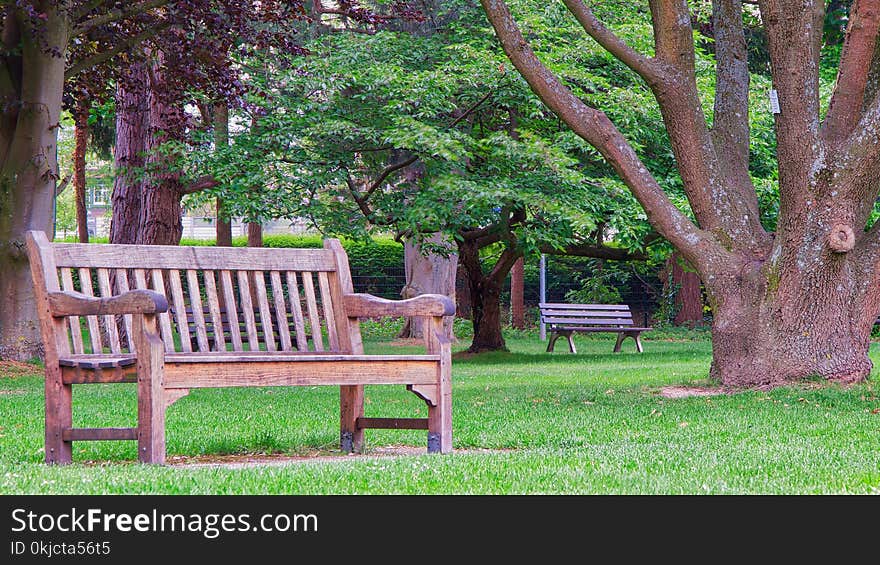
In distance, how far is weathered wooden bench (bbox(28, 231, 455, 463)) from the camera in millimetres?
5344

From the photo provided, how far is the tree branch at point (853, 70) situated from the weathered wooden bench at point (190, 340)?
5588 mm

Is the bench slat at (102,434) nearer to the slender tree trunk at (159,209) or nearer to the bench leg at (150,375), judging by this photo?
the bench leg at (150,375)

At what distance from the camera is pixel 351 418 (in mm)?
6707

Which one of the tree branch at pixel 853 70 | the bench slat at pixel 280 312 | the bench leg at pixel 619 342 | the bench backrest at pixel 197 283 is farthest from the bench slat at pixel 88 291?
the bench leg at pixel 619 342

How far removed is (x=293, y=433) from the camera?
764cm

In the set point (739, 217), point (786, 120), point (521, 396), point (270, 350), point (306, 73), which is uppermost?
point (306, 73)

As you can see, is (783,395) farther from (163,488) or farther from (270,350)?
(163,488)

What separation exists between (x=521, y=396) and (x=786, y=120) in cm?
346

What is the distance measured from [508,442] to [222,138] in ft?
36.0

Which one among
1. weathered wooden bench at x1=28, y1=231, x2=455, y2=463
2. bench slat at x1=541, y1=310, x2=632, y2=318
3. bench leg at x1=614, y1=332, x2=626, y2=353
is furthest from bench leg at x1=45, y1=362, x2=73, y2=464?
bench slat at x1=541, y1=310, x2=632, y2=318

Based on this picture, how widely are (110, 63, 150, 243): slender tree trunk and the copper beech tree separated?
9.75 meters

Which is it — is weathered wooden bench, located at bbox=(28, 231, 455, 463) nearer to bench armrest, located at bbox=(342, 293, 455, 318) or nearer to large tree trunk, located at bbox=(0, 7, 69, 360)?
bench armrest, located at bbox=(342, 293, 455, 318)
